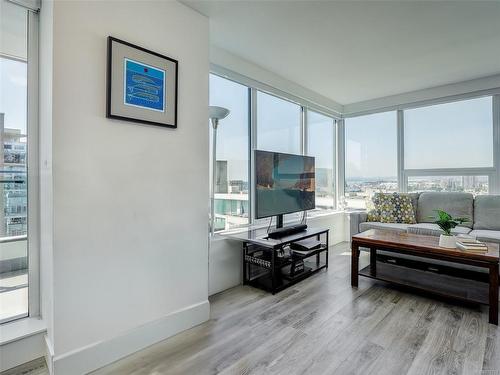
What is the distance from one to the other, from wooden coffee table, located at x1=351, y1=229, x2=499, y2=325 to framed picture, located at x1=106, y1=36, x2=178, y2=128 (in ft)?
Answer: 7.38

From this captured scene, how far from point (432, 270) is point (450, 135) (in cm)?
231

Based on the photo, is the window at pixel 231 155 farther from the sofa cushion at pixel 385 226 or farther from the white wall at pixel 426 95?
the white wall at pixel 426 95

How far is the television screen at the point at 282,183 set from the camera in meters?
2.80

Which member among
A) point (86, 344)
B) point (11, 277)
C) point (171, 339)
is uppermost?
point (11, 277)

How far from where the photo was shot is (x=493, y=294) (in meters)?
2.11

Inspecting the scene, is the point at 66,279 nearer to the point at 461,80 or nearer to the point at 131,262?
the point at 131,262

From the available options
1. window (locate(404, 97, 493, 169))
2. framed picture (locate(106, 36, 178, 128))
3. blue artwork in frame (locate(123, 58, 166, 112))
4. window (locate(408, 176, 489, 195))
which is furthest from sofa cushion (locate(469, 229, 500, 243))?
blue artwork in frame (locate(123, 58, 166, 112))

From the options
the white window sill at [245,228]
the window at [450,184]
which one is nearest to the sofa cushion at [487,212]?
the window at [450,184]

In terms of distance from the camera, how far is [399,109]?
437cm

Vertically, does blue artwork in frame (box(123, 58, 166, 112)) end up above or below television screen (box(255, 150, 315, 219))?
above

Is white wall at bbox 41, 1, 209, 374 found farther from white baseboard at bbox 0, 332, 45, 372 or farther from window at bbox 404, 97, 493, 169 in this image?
window at bbox 404, 97, 493, 169

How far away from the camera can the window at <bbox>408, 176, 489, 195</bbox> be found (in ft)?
12.4

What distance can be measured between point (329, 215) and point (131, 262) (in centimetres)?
334

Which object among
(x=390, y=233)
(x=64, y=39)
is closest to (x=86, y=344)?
(x=64, y=39)
